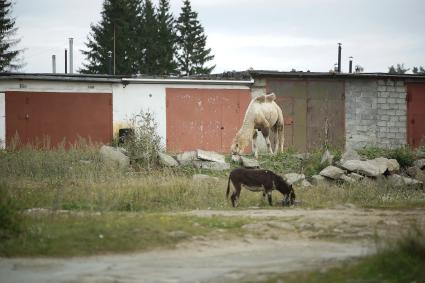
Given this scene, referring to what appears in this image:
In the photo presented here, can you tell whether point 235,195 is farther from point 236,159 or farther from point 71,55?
point 71,55

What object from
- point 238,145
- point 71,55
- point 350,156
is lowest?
point 350,156

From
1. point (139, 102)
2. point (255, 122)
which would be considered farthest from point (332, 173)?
point (139, 102)

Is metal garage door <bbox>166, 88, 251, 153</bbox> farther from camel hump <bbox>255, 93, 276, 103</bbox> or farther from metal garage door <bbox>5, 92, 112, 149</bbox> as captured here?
camel hump <bbox>255, 93, 276, 103</bbox>

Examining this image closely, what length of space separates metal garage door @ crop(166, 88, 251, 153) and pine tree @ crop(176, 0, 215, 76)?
3188 centimetres

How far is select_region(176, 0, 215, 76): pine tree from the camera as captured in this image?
63125mm

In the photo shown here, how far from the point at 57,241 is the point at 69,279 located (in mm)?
2111

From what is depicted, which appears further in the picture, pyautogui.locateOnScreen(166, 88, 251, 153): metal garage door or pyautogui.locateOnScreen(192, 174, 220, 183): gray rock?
pyautogui.locateOnScreen(166, 88, 251, 153): metal garage door

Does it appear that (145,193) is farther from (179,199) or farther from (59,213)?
(59,213)

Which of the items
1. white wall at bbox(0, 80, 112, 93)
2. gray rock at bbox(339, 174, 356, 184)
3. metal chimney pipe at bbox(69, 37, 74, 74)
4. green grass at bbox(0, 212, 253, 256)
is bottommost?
green grass at bbox(0, 212, 253, 256)

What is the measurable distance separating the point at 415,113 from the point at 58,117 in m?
17.8

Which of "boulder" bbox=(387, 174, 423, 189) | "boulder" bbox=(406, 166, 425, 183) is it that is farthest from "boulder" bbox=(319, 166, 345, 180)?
"boulder" bbox=(406, 166, 425, 183)

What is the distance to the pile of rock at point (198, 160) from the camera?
869 inches

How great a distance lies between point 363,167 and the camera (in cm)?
2130

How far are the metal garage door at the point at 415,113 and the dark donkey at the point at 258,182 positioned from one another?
755 inches
